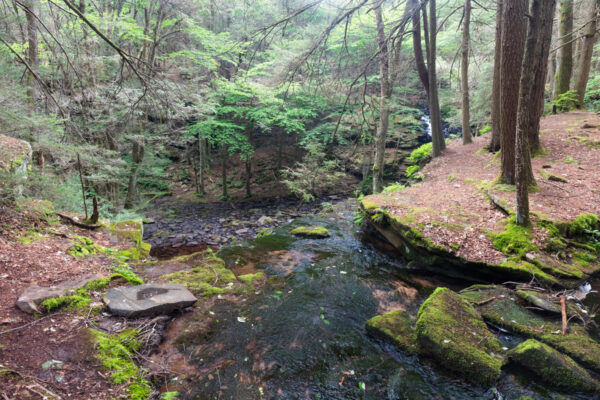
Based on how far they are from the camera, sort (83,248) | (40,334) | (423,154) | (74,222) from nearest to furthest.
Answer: (40,334)
(83,248)
(74,222)
(423,154)

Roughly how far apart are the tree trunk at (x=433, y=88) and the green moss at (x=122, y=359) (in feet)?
35.1

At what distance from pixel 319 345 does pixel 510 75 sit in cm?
675

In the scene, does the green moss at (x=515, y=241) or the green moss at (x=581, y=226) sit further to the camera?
the green moss at (x=581, y=226)

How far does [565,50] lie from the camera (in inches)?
397

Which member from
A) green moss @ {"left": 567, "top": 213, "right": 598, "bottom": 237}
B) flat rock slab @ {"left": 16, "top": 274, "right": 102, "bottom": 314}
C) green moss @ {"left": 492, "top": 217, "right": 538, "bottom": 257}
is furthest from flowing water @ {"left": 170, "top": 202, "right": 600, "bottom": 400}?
green moss @ {"left": 567, "top": 213, "right": 598, "bottom": 237}

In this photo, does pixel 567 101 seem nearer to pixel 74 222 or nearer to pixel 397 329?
pixel 397 329

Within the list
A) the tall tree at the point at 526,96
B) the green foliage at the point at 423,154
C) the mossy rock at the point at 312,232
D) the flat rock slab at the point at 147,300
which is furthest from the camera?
the green foliage at the point at 423,154

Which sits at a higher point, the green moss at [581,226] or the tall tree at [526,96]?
the tall tree at [526,96]

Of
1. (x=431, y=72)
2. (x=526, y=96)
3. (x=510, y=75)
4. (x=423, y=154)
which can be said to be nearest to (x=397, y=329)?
(x=526, y=96)

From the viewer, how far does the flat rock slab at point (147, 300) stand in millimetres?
3324

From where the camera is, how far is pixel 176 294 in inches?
152

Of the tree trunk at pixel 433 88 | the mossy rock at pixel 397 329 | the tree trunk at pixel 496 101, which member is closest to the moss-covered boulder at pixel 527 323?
the mossy rock at pixel 397 329

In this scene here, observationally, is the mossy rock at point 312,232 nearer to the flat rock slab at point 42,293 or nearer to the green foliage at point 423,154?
the flat rock slab at point 42,293

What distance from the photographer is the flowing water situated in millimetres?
2797
